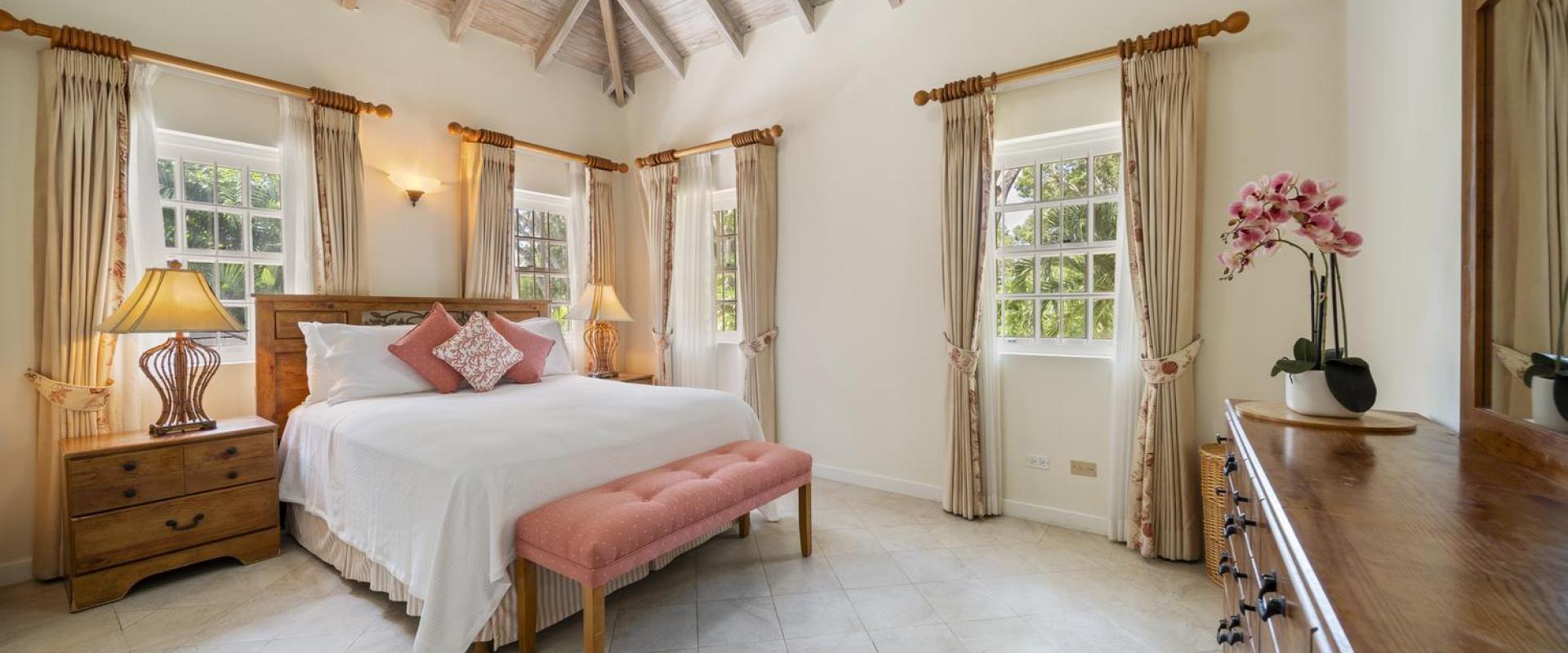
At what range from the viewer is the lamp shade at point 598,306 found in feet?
14.3

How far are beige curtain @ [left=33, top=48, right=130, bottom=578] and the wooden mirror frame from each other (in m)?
4.71

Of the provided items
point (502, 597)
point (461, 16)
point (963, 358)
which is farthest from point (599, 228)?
point (502, 597)

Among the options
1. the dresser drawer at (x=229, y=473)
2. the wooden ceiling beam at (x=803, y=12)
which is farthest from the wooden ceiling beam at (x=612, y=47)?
the dresser drawer at (x=229, y=473)

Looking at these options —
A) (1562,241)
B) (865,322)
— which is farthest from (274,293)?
(1562,241)

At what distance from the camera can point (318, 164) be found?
10.9 ft

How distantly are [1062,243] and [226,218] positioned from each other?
4.48m

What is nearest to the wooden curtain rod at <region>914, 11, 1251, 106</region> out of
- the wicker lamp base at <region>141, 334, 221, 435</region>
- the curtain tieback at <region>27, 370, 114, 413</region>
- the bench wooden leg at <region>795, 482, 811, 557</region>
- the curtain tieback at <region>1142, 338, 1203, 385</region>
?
the curtain tieback at <region>1142, 338, 1203, 385</region>

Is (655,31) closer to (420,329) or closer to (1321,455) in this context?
(420,329)

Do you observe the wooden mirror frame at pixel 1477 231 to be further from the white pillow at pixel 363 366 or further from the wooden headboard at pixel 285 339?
the wooden headboard at pixel 285 339

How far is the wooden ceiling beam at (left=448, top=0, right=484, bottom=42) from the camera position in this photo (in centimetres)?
381

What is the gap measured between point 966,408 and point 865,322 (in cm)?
86

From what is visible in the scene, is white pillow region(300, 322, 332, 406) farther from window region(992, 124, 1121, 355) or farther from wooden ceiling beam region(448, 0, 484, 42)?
window region(992, 124, 1121, 355)

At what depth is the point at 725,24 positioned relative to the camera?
13.6ft

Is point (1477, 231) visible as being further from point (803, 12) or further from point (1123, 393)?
point (803, 12)
